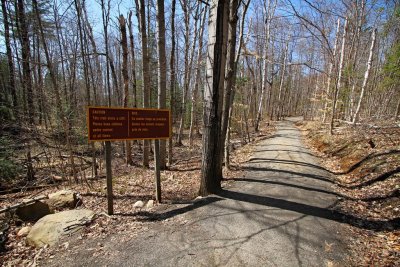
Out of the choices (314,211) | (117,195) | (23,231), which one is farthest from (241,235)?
(23,231)

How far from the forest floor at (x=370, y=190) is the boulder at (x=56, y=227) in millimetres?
4561

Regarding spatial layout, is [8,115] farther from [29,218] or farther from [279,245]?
[279,245]

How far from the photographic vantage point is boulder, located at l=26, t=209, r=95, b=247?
3.94 m

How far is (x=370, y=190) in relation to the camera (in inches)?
219

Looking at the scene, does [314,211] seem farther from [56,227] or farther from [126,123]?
[56,227]

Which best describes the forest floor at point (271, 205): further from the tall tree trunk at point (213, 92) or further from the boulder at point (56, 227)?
the tall tree trunk at point (213, 92)

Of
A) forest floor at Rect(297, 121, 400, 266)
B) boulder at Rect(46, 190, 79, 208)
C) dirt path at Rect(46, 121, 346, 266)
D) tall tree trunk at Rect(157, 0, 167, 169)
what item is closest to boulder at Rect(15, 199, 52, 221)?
boulder at Rect(46, 190, 79, 208)

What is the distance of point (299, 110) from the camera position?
52250 millimetres

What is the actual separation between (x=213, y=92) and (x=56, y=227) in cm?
403

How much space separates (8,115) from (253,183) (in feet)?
39.9

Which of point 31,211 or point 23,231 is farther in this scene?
point 31,211

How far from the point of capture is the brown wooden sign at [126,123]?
13.6ft

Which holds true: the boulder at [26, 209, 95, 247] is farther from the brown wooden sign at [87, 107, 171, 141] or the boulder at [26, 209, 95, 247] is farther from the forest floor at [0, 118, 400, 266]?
the brown wooden sign at [87, 107, 171, 141]

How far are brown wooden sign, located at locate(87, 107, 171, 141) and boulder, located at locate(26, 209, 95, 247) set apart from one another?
1.61 m
